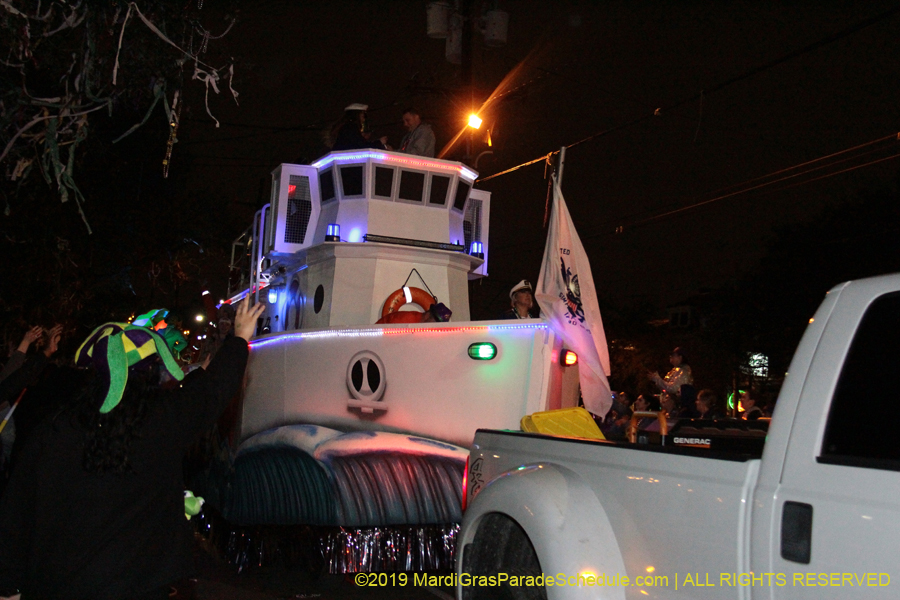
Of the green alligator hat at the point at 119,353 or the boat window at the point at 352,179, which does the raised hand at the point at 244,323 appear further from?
the boat window at the point at 352,179

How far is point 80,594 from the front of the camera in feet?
8.83

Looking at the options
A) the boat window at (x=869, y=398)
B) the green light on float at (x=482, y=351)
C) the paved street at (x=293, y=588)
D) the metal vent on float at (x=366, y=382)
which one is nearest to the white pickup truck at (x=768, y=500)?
the boat window at (x=869, y=398)

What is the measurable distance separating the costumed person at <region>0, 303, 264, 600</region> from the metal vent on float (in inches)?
157

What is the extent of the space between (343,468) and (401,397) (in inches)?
30.6

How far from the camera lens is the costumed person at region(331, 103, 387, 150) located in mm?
10093

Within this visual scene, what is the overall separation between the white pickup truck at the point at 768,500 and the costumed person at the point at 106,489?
152 cm

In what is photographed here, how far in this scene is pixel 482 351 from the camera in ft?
21.6

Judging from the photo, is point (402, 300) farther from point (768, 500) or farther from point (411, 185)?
point (768, 500)

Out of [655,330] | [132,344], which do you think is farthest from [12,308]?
[655,330]

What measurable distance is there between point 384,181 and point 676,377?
4.34 meters

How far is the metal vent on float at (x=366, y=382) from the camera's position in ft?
22.7

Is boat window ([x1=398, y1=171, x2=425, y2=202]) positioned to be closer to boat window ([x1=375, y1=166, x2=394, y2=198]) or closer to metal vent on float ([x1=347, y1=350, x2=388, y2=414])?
boat window ([x1=375, y1=166, x2=394, y2=198])

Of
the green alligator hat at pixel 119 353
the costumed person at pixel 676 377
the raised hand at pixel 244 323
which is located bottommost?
the green alligator hat at pixel 119 353

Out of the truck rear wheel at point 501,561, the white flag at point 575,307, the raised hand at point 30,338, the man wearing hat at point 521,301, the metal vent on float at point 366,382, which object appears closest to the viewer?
the truck rear wheel at point 501,561
